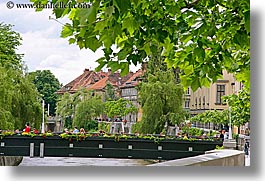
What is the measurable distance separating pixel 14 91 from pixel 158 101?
760 mm

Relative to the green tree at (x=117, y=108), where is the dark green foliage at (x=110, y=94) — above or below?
above

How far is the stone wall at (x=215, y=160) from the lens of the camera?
236cm

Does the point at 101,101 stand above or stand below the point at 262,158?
above

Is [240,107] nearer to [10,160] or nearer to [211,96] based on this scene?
[211,96]

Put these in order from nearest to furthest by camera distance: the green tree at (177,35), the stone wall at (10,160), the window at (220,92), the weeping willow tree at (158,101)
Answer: the green tree at (177,35)
the stone wall at (10,160)
the window at (220,92)
the weeping willow tree at (158,101)

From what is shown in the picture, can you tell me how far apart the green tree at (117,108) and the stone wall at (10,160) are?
1.61 feet

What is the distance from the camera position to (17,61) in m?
2.41

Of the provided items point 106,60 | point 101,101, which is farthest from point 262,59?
point 106,60

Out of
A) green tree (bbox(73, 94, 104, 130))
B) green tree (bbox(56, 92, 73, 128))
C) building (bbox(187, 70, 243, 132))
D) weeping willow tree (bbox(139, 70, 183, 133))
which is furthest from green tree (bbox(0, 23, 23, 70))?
building (bbox(187, 70, 243, 132))

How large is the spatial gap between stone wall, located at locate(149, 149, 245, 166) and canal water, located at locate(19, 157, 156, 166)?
0.44 ft

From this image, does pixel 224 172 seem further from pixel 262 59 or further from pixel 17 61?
pixel 17 61

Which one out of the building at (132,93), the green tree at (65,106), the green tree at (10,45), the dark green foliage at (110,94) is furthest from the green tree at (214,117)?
the green tree at (10,45)

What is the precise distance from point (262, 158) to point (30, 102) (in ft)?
3.88

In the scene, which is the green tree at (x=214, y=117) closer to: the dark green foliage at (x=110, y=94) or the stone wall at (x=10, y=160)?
the dark green foliage at (x=110, y=94)
